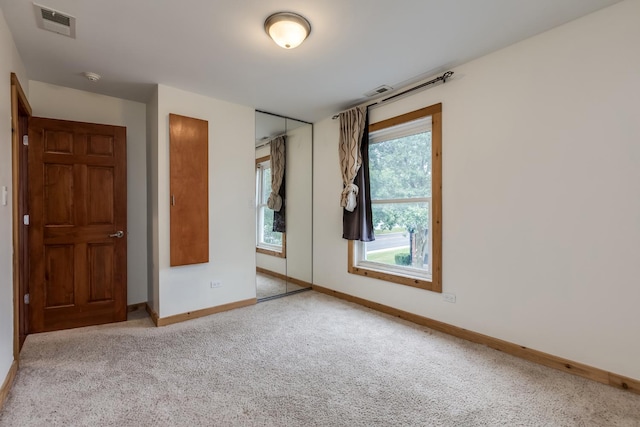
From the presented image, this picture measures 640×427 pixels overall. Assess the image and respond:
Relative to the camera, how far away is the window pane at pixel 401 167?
321 cm

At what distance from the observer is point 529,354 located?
2377 millimetres

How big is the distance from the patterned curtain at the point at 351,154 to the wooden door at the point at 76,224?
8.19 ft

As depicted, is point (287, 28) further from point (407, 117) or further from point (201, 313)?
point (201, 313)

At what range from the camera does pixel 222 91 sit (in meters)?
3.36

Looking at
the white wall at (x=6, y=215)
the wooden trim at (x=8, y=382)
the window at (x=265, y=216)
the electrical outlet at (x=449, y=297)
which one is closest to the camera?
the wooden trim at (x=8, y=382)

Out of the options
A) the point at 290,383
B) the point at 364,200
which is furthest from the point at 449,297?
the point at 290,383

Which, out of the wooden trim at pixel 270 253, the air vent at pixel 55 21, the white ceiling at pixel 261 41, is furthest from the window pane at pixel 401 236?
the air vent at pixel 55 21

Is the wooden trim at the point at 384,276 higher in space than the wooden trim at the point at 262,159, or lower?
lower

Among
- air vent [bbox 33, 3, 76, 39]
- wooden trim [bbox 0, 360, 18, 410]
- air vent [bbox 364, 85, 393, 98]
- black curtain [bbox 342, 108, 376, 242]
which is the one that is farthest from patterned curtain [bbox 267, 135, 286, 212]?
wooden trim [bbox 0, 360, 18, 410]

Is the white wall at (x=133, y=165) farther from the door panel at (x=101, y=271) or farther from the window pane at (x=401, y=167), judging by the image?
the window pane at (x=401, y=167)

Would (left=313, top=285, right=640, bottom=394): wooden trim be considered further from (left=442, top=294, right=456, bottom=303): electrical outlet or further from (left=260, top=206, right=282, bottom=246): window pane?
(left=260, top=206, right=282, bottom=246): window pane

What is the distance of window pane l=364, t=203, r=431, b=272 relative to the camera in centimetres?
325

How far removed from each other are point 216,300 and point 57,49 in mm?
2779

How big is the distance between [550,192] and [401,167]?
4.79 feet
